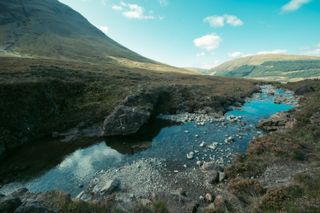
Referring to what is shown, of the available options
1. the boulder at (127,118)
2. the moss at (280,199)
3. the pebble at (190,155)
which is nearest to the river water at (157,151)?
the pebble at (190,155)

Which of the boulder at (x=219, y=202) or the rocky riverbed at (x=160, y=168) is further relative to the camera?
the rocky riverbed at (x=160, y=168)

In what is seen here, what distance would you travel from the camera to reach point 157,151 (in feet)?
84.2

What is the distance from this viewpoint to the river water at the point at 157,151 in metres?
20.6

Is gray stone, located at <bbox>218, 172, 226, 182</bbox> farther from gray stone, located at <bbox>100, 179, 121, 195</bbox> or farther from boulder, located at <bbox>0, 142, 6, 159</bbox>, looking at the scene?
boulder, located at <bbox>0, 142, 6, 159</bbox>

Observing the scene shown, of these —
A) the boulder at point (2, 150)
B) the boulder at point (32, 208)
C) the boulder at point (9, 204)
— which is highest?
the boulder at point (32, 208)

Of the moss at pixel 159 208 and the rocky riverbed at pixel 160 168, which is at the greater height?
the moss at pixel 159 208

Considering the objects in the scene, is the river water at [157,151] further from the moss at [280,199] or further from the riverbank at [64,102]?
the moss at [280,199]

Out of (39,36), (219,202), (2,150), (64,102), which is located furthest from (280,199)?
(39,36)

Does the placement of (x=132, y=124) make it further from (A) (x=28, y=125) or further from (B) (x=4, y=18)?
(B) (x=4, y=18)

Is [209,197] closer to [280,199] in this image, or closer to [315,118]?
[280,199]

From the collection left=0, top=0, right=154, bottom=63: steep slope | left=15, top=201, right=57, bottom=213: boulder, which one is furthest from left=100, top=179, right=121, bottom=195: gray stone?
left=0, top=0, right=154, bottom=63: steep slope

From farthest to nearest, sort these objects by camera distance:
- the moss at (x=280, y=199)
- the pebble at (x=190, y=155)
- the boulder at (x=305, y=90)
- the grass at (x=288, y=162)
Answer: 1. the boulder at (x=305, y=90)
2. the pebble at (x=190, y=155)
3. the grass at (x=288, y=162)
4. the moss at (x=280, y=199)

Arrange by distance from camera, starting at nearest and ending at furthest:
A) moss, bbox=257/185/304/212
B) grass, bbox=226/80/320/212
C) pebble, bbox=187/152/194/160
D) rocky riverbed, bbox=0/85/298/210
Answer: moss, bbox=257/185/304/212 < grass, bbox=226/80/320/212 < rocky riverbed, bbox=0/85/298/210 < pebble, bbox=187/152/194/160

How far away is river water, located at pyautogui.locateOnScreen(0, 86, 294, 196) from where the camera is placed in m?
20.6
